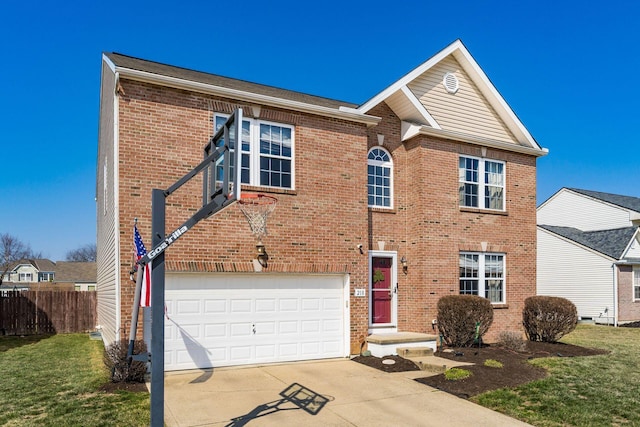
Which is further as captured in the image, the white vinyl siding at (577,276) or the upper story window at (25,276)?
the upper story window at (25,276)

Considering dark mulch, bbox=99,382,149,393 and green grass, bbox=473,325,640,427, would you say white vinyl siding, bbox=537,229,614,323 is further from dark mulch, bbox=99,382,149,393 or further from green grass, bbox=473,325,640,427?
dark mulch, bbox=99,382,149,393

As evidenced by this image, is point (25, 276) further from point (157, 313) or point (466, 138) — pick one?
point (157, 313)

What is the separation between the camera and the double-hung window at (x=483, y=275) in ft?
49.0

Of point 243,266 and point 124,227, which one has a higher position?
point 124,227

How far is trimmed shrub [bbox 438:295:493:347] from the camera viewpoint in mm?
13500

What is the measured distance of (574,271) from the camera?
2723 centimetres

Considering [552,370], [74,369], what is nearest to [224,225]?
[74,369]

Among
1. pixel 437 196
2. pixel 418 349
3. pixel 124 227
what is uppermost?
pixel 437 196

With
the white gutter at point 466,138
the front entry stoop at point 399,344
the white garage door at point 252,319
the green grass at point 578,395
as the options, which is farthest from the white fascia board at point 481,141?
the green grass at point 578,395

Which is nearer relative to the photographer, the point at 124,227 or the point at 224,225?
the point at 124,227

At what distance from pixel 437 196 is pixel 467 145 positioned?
2018mm

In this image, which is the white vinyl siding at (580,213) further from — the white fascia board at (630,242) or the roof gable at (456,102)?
the roof gable at (456,102)

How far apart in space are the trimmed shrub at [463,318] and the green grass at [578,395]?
1814 millimetres

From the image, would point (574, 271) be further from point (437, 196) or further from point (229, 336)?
point (229, 336)
